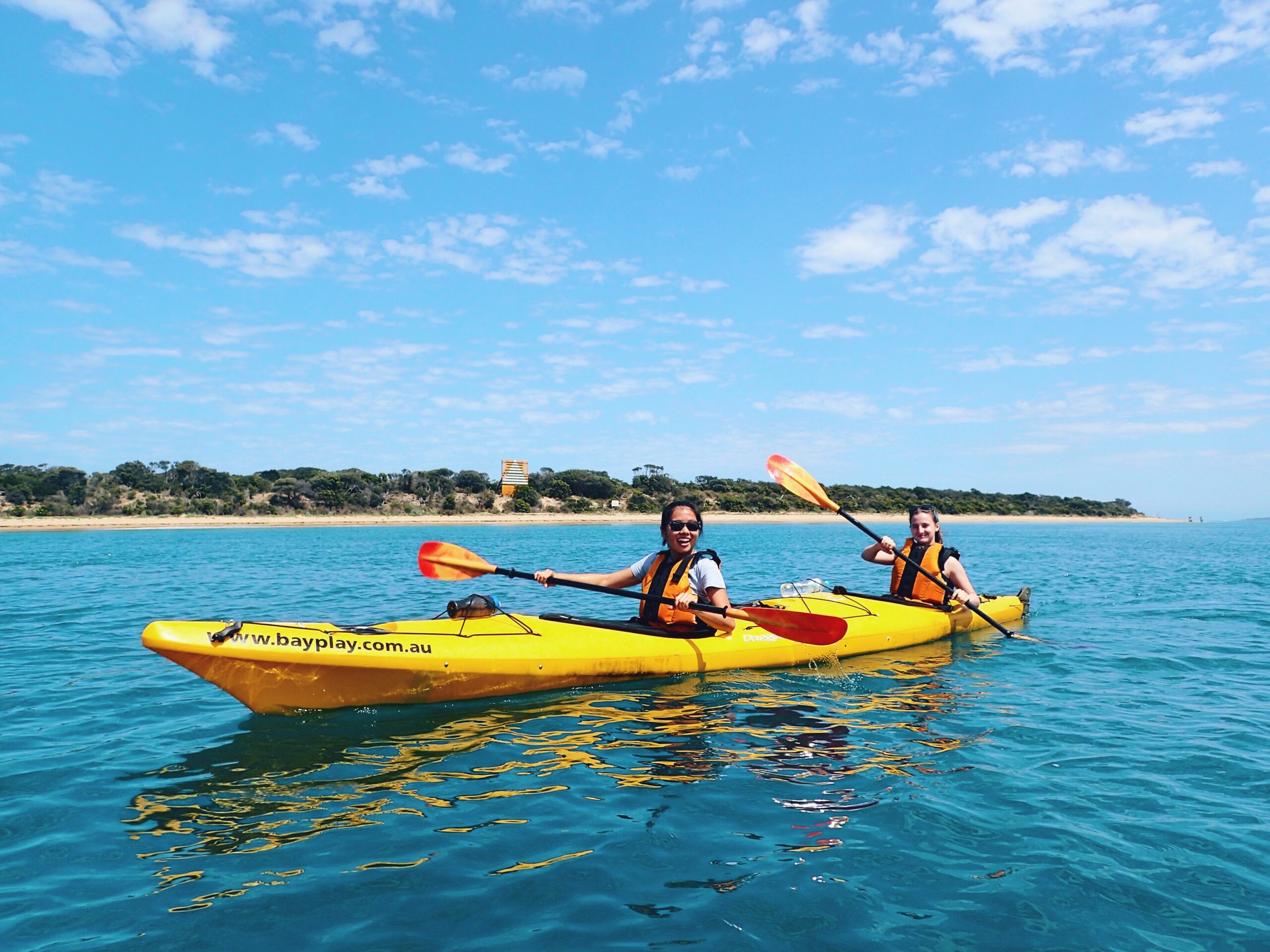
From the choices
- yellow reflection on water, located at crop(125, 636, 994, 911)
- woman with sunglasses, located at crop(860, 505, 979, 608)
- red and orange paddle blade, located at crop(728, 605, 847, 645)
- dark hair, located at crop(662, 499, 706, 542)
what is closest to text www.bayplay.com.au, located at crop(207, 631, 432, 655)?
yellow reflection on water, located at crop(125, 636, 994, 911)

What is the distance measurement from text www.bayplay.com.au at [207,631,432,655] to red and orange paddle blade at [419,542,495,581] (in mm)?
924

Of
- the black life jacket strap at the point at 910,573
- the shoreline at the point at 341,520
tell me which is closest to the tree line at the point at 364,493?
the shoreline at the point at 341,520

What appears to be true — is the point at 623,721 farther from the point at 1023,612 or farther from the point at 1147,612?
the point at 1147,612

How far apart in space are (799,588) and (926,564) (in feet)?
5.75

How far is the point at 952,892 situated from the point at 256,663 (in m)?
4.56

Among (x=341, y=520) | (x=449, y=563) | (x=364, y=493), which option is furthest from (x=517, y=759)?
(x=364, y=493)

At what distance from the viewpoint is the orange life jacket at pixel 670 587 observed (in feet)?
22.3

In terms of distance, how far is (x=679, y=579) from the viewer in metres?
6.80

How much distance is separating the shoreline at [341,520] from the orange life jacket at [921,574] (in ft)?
117

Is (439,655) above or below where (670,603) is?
below

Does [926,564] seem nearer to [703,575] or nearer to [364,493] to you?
[703,575]

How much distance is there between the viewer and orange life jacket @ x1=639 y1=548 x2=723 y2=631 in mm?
Answer: 6785

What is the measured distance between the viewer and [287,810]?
4008 mm

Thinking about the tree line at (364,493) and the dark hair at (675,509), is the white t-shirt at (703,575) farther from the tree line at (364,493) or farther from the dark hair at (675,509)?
the tree line at (364,493)
